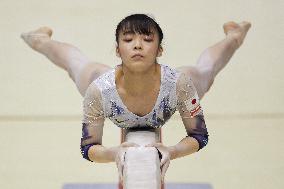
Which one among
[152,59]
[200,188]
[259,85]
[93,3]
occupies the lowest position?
[200,188]

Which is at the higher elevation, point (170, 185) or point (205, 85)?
point (205, 85)

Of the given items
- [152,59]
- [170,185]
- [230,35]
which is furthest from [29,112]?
[152,59]

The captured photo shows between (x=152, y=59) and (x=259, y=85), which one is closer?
(x=152, y=59)

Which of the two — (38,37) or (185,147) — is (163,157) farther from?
(38,37)

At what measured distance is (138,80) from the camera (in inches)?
42.9

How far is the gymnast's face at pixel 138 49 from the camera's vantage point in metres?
1.00

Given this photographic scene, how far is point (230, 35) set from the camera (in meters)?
1.80

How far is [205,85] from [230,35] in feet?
1.26

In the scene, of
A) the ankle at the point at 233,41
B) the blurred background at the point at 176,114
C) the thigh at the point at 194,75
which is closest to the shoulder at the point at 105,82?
the thigh at the point at 194,75

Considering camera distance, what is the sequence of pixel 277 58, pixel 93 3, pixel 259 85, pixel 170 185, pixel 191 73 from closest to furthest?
pixel 191 73, pixel 170 185, pixel 259 85, pixel 277 58, pixel 93 3

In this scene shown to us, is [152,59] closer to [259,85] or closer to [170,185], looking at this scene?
[170,185]

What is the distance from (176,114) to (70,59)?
0.48 m

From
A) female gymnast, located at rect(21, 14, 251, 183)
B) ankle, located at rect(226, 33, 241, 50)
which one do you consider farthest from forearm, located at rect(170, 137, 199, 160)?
ankle, located at rect(226, 33, 241, 50)

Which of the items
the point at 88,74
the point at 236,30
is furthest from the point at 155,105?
the point at 236,30
